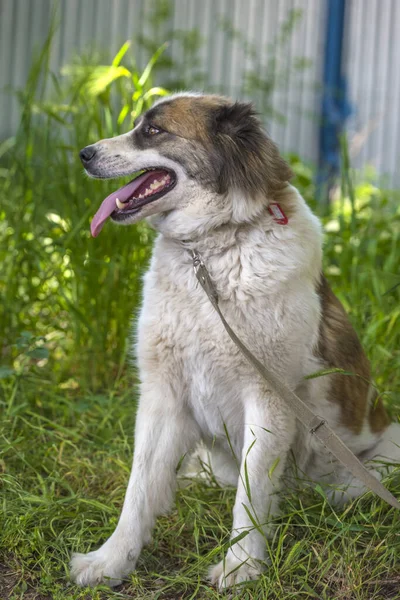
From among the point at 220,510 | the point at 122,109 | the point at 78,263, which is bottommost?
the point at 220,510

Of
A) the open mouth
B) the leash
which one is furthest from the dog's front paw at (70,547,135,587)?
the open mouth

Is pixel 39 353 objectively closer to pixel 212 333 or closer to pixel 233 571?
pixel 212 333

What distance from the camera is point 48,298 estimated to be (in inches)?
156

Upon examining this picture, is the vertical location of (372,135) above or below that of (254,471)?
above

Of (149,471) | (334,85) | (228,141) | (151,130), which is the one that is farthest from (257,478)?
(334,85)

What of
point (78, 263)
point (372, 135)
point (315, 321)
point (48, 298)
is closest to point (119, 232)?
point (78, 263)

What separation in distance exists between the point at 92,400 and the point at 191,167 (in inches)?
56.2

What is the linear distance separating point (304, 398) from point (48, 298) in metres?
1.80

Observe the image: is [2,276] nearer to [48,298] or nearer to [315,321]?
[48,298]

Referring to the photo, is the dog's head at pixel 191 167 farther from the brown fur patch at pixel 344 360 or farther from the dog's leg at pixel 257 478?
the dog's leg at pixel 257 478

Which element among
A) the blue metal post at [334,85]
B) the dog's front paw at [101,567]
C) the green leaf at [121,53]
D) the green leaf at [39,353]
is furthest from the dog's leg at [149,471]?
the blue metal post at [334,85]

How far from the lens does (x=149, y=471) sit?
2.64 meters

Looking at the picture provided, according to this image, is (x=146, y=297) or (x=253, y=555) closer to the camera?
(x=253, y=555)

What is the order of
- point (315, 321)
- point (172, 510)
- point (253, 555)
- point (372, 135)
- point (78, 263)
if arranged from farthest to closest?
point (372, 135) → point (78, 263) → point (172, 510) → point (315, 321) → point (253, 555)
